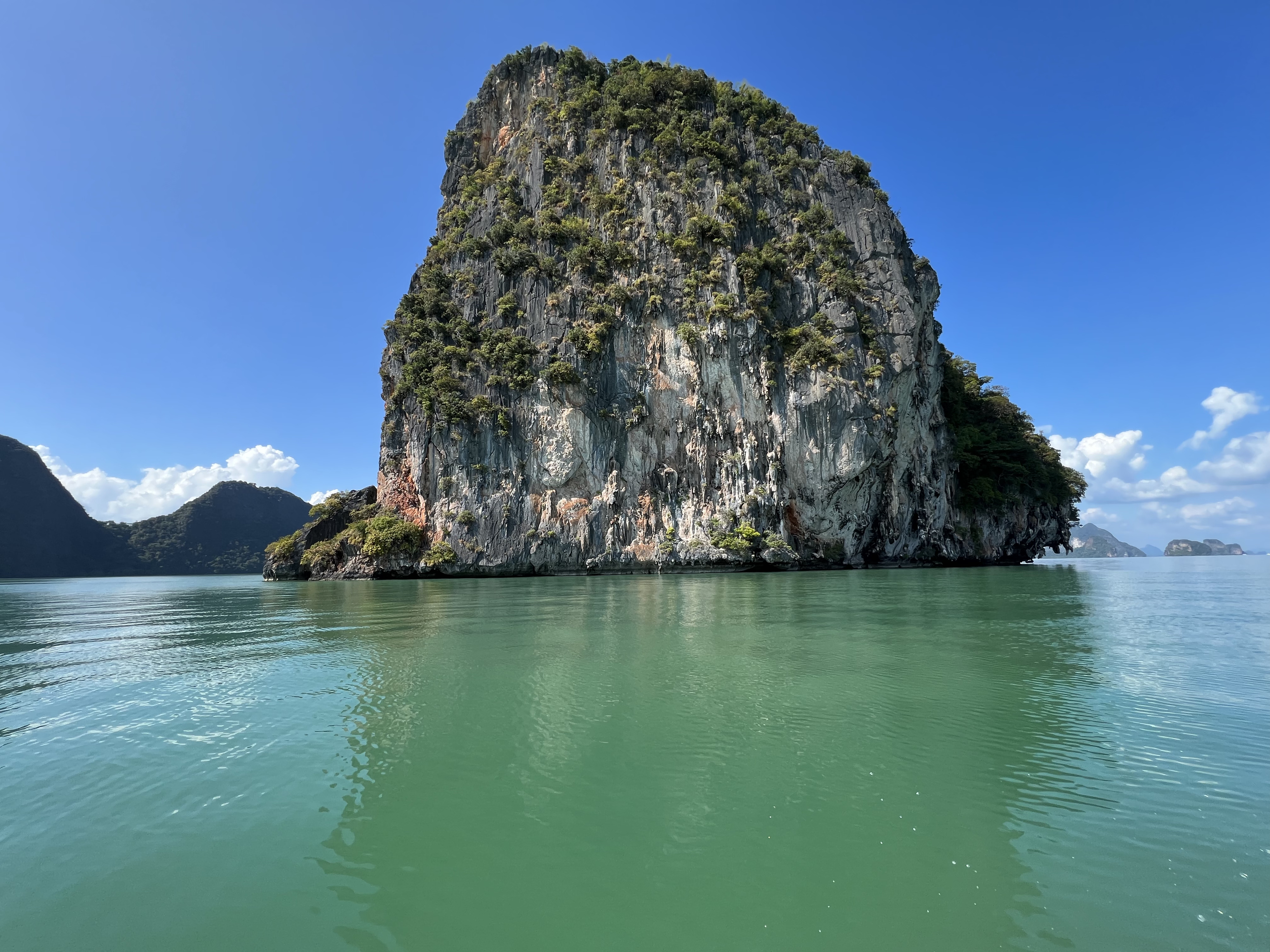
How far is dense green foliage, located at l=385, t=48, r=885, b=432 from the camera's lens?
127ft

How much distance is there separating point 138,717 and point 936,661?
454 inches

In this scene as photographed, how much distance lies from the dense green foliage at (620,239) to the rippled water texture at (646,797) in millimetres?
30832

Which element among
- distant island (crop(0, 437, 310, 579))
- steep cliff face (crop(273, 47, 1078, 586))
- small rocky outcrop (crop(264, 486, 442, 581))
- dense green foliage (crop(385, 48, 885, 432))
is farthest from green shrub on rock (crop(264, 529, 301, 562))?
distant island (crop(0, 437, 310, 579))

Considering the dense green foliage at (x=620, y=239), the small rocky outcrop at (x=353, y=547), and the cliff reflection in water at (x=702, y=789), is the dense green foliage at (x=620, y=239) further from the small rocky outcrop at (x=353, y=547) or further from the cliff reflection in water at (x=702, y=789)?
the cliff reflection in water at (x=702, y=789)

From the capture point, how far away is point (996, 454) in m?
45.7

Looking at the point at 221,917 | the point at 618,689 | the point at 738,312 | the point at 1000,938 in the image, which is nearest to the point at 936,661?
the point at 618,689

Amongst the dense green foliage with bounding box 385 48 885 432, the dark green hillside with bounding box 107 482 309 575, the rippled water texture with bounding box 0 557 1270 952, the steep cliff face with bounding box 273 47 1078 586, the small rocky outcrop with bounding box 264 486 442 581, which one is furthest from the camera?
the dark green hillside with bounding box 107 482 309 575

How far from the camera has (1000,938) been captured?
280 cm

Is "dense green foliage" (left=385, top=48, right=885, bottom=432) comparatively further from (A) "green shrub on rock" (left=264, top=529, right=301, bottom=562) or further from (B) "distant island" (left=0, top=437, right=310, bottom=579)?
(B) "distant island" (left=0, top=437, right=310, bottom=579)

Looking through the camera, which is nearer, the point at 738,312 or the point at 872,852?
the point at 872,852

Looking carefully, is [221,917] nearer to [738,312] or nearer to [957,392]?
[738,312]

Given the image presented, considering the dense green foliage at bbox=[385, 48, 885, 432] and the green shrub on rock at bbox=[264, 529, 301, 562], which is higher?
the dense green foliage at bbox=[385, 48, 885, 432]

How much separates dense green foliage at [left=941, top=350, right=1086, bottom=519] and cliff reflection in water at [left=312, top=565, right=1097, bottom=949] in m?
38.2

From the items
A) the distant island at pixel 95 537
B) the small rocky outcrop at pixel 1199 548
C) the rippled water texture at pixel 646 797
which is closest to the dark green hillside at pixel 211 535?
the distant island at pixel 95 537
